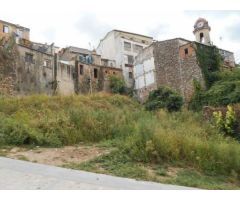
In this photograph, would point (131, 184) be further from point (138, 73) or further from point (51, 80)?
point (138, 73)

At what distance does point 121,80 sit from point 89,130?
76.5ft

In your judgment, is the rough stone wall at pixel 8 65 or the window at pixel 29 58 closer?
the rough stone wall at pixel 8 65

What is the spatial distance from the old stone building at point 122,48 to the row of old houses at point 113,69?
0.27 m

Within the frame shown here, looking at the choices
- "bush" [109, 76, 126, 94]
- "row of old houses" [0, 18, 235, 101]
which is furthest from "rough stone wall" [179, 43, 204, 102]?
"bush" [109, 76, 126, 94]

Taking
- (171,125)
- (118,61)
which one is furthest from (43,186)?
(118,61)

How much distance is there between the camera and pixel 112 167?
28.2 ft

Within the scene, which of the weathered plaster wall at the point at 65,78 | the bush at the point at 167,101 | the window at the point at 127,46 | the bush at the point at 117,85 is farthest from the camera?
the window at the point at 127,46

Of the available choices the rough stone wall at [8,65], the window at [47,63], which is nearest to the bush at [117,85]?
the window at [47,63]

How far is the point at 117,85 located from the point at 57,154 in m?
25.2

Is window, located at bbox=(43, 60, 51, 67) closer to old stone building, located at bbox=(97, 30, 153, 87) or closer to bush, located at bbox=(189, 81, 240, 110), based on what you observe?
old stone building, located at bbox=(97, 30, 153, 87)

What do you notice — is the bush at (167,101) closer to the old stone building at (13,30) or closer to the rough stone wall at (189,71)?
the rough stone wall at (189,71)

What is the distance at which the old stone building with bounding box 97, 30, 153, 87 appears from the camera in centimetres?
4078

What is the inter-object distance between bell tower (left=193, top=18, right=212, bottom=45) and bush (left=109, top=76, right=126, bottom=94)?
1056 centimetres

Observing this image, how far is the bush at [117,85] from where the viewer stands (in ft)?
113
